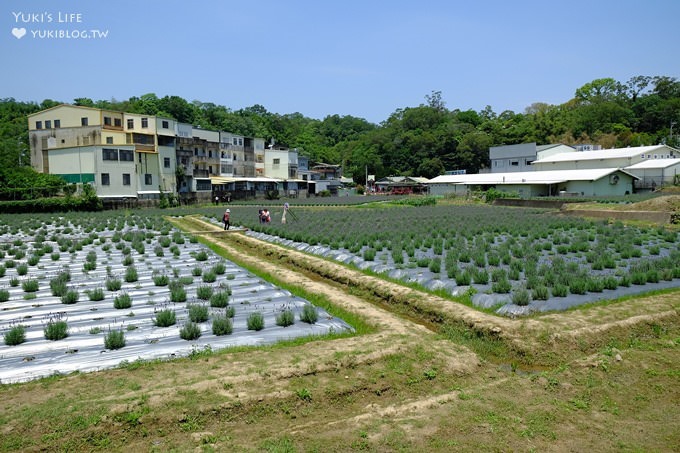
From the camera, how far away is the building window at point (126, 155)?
52309mm

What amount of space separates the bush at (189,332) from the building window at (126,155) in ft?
165

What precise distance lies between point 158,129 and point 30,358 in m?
56.4

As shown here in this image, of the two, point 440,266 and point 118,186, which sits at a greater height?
point 118,186

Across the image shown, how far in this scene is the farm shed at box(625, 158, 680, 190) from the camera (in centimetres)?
5338

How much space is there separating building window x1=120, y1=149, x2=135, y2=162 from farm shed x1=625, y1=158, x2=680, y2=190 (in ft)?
199

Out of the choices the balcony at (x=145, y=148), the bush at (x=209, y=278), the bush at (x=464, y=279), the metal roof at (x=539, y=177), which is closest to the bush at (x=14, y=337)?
the bush at (x=209, y=278)

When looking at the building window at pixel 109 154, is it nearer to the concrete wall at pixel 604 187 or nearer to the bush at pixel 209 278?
the bush at pixel 209 278

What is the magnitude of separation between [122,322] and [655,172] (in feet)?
206

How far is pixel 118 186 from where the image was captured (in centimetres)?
5209

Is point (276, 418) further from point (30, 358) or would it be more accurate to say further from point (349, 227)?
point (349, 227)

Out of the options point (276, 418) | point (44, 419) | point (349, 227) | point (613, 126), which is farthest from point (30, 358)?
point (613, 126)

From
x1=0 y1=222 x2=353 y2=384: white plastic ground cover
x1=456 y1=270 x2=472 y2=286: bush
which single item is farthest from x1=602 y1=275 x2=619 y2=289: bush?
x1=0 y1=222 x2=353 y2=384: white plastic ground cover

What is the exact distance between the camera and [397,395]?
6613 millimetres

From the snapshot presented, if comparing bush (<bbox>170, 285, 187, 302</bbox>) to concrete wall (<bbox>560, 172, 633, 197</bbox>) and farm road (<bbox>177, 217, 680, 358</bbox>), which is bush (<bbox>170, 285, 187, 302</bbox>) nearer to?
farm road (<bbox>177, 217, 680, 358</bbox>)
